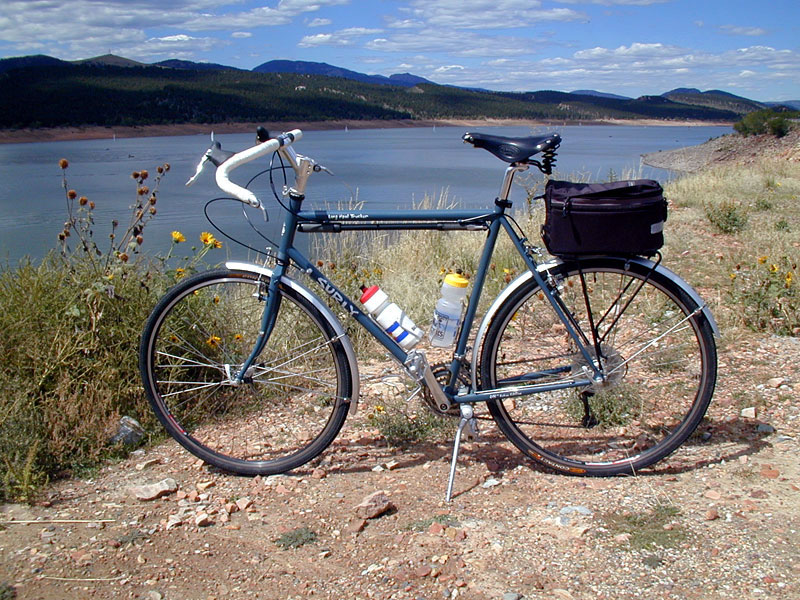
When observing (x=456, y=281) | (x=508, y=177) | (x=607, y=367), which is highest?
(x=508, y=177)

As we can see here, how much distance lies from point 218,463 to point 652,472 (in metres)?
1.67

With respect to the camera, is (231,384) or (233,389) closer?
(231,384)

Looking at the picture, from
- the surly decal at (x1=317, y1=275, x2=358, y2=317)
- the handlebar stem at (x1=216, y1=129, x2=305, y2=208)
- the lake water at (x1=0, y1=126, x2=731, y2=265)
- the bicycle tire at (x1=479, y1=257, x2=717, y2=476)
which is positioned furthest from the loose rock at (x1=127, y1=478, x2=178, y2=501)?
the lake water at (x1=0, y1=126, x2=731, y2=265)

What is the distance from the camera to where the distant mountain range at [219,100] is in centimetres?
4341

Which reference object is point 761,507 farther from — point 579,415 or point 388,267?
point 388,267

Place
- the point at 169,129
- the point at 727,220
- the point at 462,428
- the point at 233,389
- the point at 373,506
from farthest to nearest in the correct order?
the point at 169,129
the point at 727,220
the point at 233,389
the point at 462,428
the point at 373,506

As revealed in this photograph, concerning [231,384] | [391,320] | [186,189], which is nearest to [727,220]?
[391,320]

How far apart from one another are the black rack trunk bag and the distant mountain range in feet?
133

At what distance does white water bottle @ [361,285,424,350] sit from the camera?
2805mm

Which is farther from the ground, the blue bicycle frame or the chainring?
the blue bicycle frame

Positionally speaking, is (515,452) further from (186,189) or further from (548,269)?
(186,189)

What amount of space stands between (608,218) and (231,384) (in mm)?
1570

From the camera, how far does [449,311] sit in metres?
2.77

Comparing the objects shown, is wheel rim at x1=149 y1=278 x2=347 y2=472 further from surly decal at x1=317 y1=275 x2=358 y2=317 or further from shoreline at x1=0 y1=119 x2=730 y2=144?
shoreline at x1=0 y1=119 x2=730 y2=144
